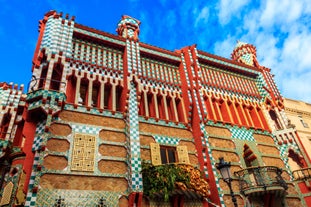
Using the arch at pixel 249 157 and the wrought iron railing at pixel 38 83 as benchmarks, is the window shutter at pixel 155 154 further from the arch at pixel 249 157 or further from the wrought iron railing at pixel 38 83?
the arch at pixel 249 157

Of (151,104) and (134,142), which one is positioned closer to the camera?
(134,142)

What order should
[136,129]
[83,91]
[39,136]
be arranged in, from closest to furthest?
[39,136] → [136,129] → [83,91]

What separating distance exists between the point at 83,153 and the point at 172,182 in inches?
143

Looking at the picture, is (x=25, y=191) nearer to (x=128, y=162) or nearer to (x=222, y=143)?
(x=128, y=162)

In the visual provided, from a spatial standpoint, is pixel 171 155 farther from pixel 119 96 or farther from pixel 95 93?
pixel 95 93

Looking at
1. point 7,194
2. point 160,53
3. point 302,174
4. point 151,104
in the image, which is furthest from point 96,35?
point 302,174

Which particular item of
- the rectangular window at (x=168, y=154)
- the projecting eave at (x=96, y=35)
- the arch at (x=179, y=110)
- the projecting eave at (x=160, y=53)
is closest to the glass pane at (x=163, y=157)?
the rectangular window at (x=168, y=154)

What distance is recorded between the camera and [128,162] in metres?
10.6

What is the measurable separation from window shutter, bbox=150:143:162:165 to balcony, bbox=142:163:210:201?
48 centimetres

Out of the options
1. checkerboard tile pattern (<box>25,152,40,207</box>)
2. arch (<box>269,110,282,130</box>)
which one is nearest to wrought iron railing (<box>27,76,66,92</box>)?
checkerboard tile pattern (<box>25,152,40,207</box>)

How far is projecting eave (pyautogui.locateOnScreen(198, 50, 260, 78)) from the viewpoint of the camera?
16.3m

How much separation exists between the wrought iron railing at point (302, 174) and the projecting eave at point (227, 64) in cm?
683

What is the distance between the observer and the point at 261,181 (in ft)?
39.2

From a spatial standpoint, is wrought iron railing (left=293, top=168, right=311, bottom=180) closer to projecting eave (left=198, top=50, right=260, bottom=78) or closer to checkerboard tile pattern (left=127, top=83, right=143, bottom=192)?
projecting eave (left=198, top=50, right=260, bottom=78)
